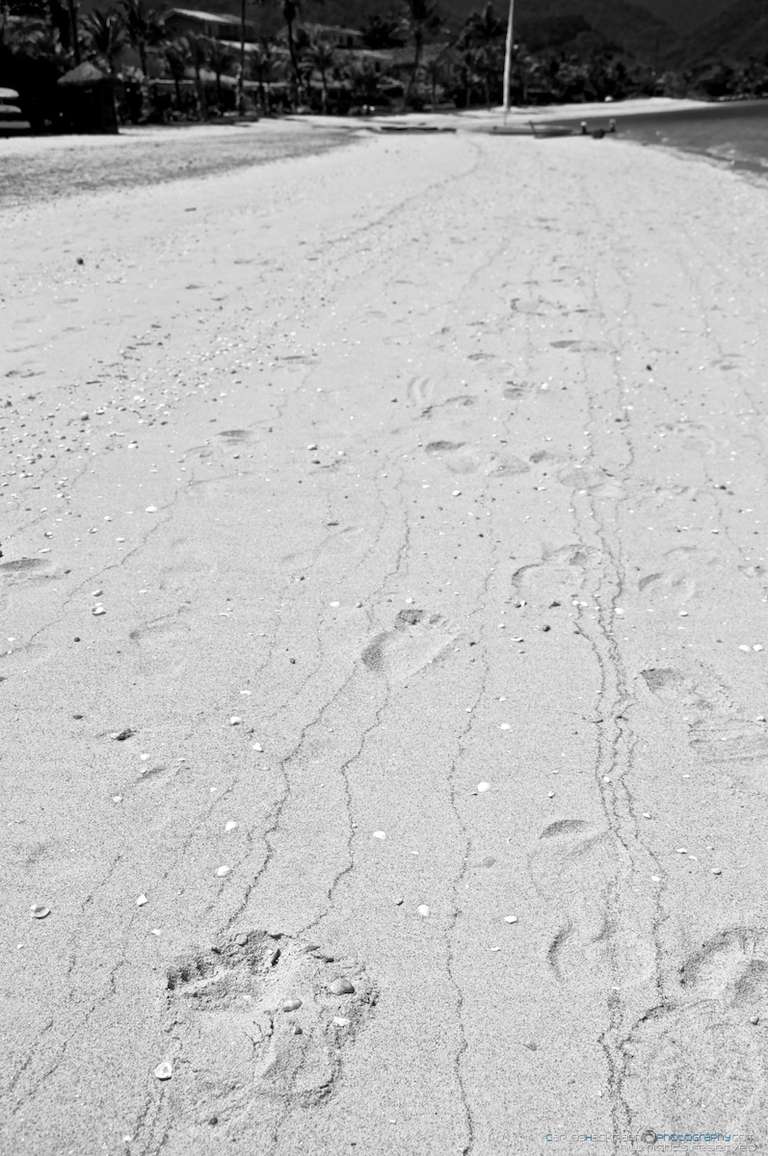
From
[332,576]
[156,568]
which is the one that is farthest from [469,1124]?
[156,568]

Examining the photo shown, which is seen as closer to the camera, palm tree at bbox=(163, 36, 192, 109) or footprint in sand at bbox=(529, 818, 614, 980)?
footprint in sand at bbox=(529, 818, 614, 980)

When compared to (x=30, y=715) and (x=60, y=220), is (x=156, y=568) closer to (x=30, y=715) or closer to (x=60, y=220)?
(x=30, y=715)

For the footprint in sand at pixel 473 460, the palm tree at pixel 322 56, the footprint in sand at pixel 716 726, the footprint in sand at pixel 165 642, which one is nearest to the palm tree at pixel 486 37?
the palm tree at pixel 322 56

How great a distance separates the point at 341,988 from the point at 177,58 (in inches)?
1925

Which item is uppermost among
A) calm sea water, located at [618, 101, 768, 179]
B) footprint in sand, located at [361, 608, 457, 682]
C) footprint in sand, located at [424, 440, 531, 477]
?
calm sea water, located at [618, 101, 768, 179]

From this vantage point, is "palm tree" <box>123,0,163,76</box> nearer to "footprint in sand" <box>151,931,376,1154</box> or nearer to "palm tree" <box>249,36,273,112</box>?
"palm tree" <box>249,36,273,112</box>

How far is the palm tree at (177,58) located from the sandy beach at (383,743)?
42807 mm

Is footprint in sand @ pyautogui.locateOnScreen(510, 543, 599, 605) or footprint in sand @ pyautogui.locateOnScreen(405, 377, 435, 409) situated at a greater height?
footprint in sand @ pyautogui.locateOnScreen(405, 377, 435, 409)

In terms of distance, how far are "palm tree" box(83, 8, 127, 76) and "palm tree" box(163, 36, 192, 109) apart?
15.2ft

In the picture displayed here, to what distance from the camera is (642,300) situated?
26.2ft

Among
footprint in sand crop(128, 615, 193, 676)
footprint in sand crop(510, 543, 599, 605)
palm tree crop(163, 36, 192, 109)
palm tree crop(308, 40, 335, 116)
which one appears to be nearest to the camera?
footprint in sand crop(128, 615, 193, 676)

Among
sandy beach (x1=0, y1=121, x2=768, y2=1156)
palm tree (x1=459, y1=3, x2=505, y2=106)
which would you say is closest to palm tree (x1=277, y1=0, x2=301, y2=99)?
palm tree (x1=459, y1=3, x2=505, y2=106)

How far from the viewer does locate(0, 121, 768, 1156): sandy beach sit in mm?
1980

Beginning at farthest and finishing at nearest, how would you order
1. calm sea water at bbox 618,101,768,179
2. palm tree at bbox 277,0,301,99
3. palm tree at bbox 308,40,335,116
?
palm tree at bbox 308,40,335,116 → palm tree at bbox 277,0,301,99 → calm sea water at bbox 618,101,768,179
